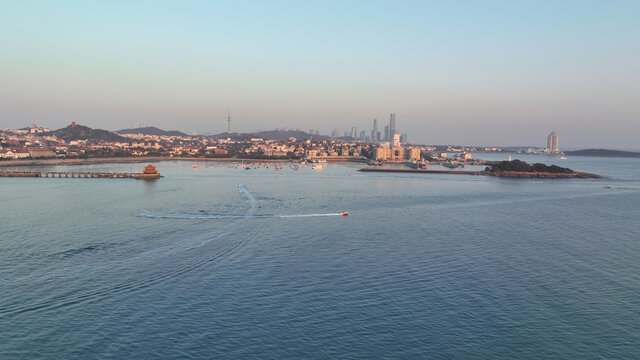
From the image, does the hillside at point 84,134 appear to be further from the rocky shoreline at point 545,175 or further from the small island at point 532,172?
the rocky shoreline at point 545,175

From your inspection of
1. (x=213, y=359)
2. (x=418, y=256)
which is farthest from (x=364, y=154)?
(x=213, y=359)

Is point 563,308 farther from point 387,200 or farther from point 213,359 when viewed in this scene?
point 387,200

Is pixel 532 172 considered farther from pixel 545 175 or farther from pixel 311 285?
pixel 311 285

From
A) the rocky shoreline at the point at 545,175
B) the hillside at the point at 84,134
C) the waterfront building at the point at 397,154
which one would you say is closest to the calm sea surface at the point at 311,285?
the rocky shoreline at the point at 545,175

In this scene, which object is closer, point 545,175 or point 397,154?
point 545,175

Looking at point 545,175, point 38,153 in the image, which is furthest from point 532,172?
point 38,153
